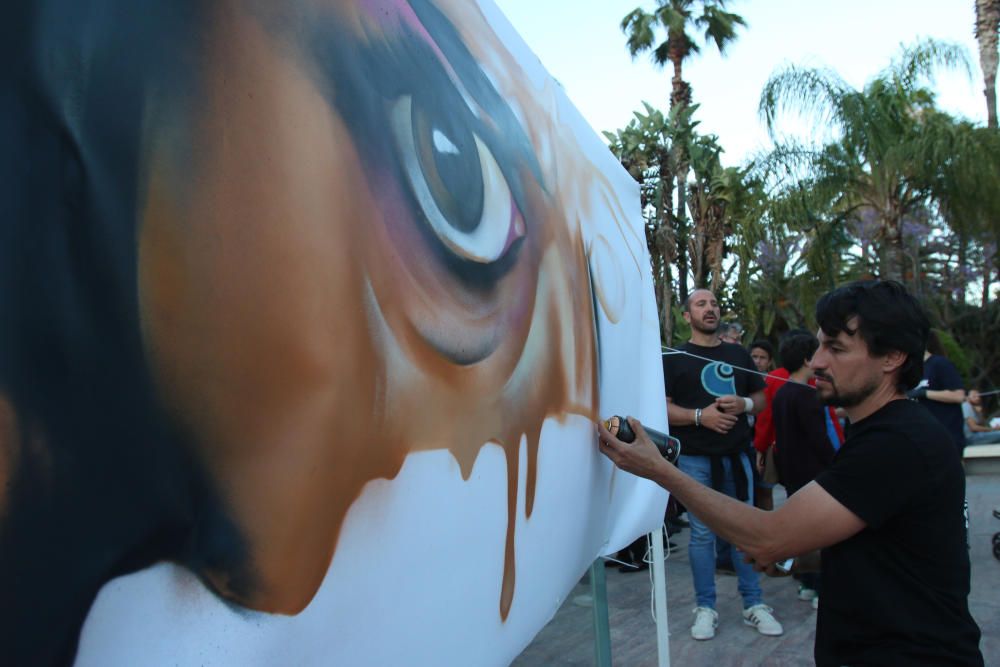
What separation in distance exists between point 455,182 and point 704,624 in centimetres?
304

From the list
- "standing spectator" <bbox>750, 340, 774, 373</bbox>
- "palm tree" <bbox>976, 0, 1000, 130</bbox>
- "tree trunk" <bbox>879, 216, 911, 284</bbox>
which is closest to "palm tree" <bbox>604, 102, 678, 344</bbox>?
"tree trunk" <bbox>879, 216, 911, 284</bbox>

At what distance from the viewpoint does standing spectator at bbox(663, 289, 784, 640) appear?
367 centimetres

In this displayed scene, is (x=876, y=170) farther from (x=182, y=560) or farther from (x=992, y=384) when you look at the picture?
(x=182, y=560)

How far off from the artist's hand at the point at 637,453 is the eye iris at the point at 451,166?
679 mm

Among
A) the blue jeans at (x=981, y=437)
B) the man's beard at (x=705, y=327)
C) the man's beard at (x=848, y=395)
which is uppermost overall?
the man's beard at (x=848, y=395)

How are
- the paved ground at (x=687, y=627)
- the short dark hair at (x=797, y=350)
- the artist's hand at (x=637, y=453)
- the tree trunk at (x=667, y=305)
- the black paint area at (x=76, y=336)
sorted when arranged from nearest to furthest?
the black paint area at (x=76, y=336), the artist's hand at (x=637, y=453), the paved ground at (x=687, y=627), the short dark hair at (x=797, y=350), the tree trunk at (x=667, y=305)

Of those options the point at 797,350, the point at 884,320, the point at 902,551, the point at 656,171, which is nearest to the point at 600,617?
the point at 902,551

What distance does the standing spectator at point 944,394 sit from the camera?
454cm

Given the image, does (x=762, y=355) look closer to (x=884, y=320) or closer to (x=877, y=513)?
(x=884, y=320)

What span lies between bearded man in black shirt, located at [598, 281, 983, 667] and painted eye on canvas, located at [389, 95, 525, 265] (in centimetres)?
65

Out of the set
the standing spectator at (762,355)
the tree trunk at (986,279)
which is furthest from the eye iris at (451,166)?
the tree trunk at (986,279)

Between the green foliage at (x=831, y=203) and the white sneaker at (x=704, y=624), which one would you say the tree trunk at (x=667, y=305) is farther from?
the white sneaker at (x=704, y=624)

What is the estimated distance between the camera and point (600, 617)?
2.33m

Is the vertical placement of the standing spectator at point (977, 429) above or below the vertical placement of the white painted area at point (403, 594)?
below
